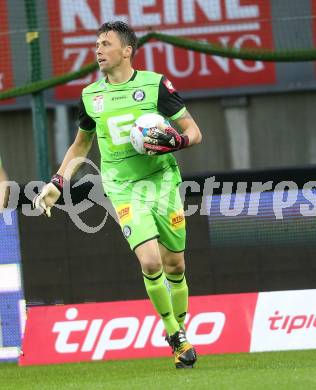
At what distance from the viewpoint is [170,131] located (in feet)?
24.8

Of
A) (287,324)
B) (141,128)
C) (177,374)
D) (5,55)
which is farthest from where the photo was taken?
(5,55)

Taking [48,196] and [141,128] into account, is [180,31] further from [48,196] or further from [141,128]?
[141,128]

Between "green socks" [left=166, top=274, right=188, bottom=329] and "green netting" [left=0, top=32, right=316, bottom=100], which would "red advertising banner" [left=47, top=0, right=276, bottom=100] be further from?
"green socks" [left=166, top=274, right=188, bottom=329]

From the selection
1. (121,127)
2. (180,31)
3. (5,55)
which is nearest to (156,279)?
(121,127)

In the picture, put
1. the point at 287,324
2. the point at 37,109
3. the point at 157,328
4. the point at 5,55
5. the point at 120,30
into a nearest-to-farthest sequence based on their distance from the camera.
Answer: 1. the point at 120,30
2. the point at 287,324
3. the point at 157,328
4. the point at 37,109
5. the point at 5,55

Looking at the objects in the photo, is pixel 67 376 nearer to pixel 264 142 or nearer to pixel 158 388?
pixel 158 388

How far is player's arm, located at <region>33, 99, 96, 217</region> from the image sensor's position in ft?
26.3

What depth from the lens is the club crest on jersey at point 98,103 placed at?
26.3 feet

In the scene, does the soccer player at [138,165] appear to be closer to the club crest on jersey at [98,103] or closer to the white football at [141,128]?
the club crest on jersey at [98,103]

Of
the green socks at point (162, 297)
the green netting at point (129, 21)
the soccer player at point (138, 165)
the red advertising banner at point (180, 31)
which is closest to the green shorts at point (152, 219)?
the soccer player at point (138, 165)

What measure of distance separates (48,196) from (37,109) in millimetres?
4121

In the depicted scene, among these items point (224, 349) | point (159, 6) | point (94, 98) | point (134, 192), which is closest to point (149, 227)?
point (134, 192)

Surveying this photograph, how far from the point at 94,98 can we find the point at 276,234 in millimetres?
2232

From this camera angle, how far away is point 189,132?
310 inches
